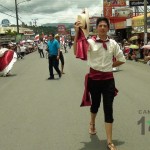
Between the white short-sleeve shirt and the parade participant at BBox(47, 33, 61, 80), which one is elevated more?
the white short-sleeve shirt

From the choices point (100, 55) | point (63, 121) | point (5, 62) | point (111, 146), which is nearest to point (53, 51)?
point (5, 62)

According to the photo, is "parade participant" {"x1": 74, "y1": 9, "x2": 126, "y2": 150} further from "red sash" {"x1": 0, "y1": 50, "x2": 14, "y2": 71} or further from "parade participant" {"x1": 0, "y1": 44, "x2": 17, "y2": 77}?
"red sash" {"x1": 0, "y1": 50, "x2": 14, "y2": 71}

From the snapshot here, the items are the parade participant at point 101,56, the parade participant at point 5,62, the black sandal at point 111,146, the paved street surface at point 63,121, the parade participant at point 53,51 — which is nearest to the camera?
the black sandal at point 111,146

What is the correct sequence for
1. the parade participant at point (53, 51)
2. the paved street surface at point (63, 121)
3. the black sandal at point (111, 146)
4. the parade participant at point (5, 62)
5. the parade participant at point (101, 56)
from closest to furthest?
1. the black sandal at point (111, 146)
2. the parade participant at point (101, 56)
3. the paved street surface at point (63, 121)
4. the parade participant at point (53, 51)
5. the parade participant at point (5, 62)

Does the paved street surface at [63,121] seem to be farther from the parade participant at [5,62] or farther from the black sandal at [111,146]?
the parade participant at [5,62]

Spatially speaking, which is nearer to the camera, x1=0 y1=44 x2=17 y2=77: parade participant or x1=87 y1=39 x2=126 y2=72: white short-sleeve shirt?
x1=87 y1=39 x2=126 y2=72: white short-sleeve shirt

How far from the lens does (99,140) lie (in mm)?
6328

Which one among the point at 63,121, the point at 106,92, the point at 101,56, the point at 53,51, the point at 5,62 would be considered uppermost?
the point at 101,56

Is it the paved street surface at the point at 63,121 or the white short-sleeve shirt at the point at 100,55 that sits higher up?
the white short-sleeve shirt at the point at 100,55

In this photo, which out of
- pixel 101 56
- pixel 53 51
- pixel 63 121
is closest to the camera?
pixel 101 56

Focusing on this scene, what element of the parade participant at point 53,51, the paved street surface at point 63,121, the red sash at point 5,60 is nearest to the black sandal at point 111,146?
the paved street surface at point 63,121

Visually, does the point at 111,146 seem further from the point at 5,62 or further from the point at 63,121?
the point at 5,62

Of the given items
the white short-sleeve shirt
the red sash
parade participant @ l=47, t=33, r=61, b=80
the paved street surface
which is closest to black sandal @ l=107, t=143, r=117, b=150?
the paved street surface

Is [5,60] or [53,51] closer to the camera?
[53,51]
